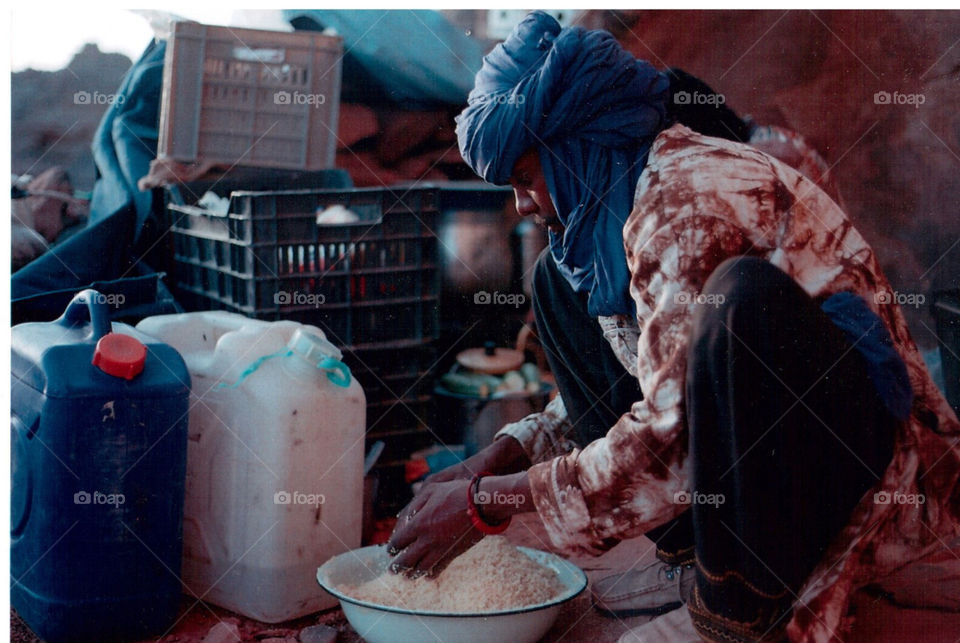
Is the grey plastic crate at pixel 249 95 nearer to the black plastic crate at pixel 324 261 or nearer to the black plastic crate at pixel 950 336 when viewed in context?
the black plastic crate at pixel 324 261

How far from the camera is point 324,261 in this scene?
7.33 ft

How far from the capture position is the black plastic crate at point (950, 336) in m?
1.99

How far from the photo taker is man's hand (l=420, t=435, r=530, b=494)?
184cm

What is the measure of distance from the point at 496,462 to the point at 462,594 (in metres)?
0.28

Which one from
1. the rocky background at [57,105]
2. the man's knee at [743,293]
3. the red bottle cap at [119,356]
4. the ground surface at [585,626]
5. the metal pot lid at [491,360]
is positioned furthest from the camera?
the metal pot lid at [491,360]

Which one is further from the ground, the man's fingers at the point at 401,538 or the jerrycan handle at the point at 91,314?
the jerrycan handle at the point at 91,314

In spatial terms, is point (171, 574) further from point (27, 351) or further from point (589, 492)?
point (589, 492)

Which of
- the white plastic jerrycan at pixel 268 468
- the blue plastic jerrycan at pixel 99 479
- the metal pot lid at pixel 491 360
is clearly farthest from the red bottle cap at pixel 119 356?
the metal pot lid at pixel 491 360

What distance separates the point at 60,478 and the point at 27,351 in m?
0.27

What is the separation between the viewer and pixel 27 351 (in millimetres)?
1793

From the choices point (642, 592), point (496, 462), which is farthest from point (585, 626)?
point (496, 462)

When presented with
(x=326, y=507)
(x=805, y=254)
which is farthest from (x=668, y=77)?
(x=326, y=507)

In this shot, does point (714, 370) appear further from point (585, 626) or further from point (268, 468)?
point (268, 468)

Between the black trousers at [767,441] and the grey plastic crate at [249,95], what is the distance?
1.20 meters
